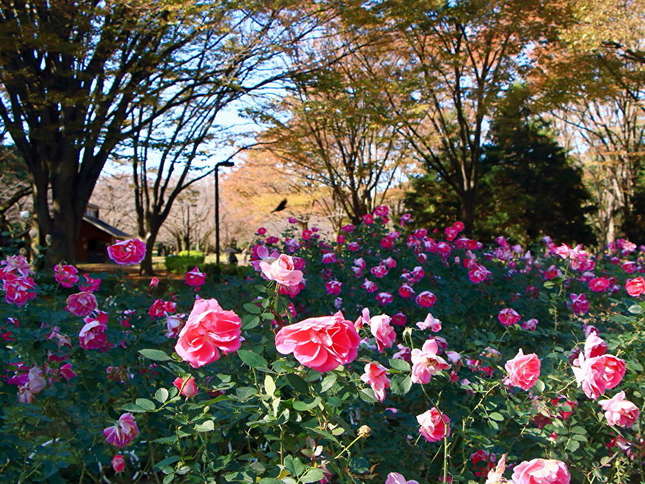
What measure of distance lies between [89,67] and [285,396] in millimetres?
10284

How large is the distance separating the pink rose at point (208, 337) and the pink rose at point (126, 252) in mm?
995

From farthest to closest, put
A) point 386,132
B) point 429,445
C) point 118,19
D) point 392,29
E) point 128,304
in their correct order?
point 386,132
point 392,29
point 118,19
point 128,304
point 429,445

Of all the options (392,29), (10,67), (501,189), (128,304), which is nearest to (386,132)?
(392,29)

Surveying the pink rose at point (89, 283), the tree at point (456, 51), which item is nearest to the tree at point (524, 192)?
the tree at point (456, 51)

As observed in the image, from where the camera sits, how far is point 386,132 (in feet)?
55.4

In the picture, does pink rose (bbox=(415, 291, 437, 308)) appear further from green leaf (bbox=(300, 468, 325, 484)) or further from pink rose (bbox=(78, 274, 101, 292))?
green leaf (bbox=(300, 468, 325, 484))

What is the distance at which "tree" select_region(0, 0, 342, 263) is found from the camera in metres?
9.50

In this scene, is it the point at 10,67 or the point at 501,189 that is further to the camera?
the point at 501,189

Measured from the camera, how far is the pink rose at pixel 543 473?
3.88 feet

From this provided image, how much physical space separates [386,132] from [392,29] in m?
4.23

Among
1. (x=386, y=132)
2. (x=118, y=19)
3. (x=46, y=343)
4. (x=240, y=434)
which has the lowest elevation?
(x=240, y=434)

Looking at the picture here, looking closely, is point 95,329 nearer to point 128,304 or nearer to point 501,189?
point 128,304

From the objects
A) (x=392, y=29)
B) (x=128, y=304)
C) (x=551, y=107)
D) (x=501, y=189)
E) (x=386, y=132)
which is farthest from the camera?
(x=501, y=189)

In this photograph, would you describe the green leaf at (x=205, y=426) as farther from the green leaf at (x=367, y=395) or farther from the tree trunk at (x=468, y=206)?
the tree trunk at (x=468, y=206)
